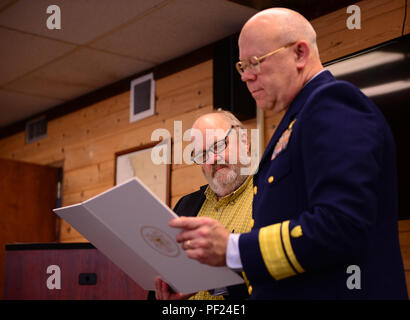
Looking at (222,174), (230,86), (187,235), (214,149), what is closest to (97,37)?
(230,86)

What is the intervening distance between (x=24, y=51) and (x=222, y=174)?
238cm

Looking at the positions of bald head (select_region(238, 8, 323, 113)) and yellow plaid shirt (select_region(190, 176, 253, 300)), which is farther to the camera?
yellow plaid shirt (select_region(190, 176, 253, 300))

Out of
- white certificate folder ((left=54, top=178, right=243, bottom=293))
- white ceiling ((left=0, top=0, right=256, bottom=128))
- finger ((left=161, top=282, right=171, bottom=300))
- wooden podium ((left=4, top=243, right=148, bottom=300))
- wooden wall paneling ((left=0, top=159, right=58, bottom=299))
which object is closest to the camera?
white certificate folder ((left=54, top=178, right=243, bottom=293))

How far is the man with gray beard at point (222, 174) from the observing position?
1.93m

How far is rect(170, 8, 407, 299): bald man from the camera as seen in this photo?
90 centimetres

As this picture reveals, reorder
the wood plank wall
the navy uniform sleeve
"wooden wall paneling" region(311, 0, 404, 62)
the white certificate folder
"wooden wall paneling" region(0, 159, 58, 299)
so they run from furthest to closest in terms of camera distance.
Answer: "wooden wall paneling" region(0, 159, 58, 299) < the wood plank wall < "wooden wall paneling" region(311, 0, 404, 62) < the white certificate folder < the navy uniform sleeve

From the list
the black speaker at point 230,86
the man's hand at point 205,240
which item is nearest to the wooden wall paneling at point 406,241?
the black speaker at point 230,86

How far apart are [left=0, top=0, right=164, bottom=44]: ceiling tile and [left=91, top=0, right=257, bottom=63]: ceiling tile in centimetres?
11

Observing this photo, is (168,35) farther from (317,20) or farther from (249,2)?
(317,20)

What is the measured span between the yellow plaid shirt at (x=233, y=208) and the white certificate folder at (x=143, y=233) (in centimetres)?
54

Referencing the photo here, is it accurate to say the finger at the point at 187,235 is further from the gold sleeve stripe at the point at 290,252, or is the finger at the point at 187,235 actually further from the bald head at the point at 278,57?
the bald head at the point at 278,57

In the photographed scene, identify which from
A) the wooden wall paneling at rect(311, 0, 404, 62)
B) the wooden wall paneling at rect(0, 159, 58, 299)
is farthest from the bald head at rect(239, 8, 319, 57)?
the wooden wall paneling at rect(0, 159, 58, 299)

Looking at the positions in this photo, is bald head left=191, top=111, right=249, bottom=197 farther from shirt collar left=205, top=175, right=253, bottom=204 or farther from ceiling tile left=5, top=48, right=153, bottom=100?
ceiling tile left=5, top=48, right=153, bottom=100

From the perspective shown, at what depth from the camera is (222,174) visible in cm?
206
